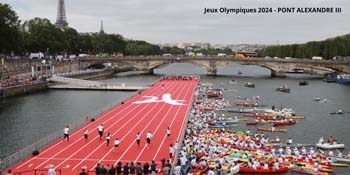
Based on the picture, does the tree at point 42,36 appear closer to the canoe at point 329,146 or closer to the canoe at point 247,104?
the canoe at point 247,104

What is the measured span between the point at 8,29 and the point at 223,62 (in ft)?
216

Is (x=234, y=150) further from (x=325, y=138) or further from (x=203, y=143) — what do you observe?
(x=325, y=138)

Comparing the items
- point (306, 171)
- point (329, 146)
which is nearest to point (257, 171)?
point (306, 171)

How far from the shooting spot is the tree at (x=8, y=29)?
3797 inches

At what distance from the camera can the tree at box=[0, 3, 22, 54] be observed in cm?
9644

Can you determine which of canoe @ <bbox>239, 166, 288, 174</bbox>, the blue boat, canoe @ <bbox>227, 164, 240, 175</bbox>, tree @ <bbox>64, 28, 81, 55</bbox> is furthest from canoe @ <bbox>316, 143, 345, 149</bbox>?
tree @ <bbox>64, 28, 81, 55</bbox>

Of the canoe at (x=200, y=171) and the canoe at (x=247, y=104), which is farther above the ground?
the canoe at (x=247, y=104)

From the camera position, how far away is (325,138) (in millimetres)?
44188

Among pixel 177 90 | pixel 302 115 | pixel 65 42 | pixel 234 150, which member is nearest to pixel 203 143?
pixel 234 150

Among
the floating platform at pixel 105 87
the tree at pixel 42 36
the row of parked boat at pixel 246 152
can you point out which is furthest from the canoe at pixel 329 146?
the tree at pixel 42 36

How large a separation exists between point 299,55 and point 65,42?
94.2 meters

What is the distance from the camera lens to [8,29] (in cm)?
9675

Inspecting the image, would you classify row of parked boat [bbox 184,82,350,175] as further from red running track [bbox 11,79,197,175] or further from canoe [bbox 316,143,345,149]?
red running track [bbox 11,79,197,175]

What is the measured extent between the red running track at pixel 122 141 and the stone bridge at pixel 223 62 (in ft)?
247
